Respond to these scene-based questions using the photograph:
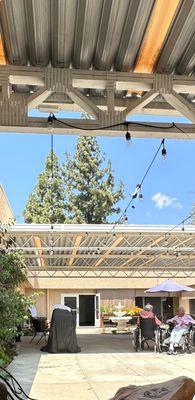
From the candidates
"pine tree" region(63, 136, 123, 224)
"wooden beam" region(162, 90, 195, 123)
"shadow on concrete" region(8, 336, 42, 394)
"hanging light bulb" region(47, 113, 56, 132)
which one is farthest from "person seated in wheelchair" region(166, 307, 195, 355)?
"pine tree" region(63, 136, 123, 224)

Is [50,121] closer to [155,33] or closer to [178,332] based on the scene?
[155,33]

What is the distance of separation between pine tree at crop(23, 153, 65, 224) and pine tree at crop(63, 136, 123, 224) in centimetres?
64

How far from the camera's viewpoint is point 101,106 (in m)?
4.46

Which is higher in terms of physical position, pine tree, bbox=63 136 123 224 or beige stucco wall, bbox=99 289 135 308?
pine tree, bbox=63 136 123 224

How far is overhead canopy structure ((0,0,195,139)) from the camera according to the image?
10.7ft

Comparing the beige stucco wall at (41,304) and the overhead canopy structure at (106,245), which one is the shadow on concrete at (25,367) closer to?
the overhead canopy structure at (106,245)

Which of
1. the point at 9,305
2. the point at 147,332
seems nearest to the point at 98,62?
the point at 9,305

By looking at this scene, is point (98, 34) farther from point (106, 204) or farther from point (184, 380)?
point (106, 204)

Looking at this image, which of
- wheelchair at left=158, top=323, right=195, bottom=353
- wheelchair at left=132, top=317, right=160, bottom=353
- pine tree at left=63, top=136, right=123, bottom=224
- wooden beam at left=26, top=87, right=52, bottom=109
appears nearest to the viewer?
wooden beam at left=26, top=87, right=52, bottom=109

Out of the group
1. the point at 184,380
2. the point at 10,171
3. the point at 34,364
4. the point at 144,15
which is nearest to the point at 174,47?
the point at 144,15

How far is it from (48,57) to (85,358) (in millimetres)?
9041

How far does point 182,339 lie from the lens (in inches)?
503

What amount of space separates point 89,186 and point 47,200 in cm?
330

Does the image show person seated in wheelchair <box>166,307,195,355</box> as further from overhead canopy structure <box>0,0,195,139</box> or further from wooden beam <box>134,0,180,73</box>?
wooden beam <box>134,0,180,73</box>
